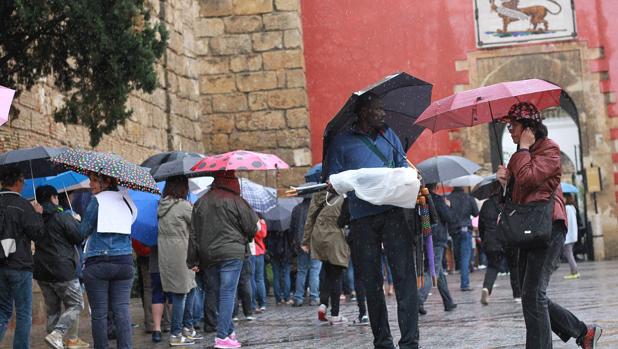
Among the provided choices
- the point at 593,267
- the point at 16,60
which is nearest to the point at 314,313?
the point at 16,60

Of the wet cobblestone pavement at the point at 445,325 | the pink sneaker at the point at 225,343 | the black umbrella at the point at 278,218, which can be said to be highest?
the black umbrella at the point at 278,218

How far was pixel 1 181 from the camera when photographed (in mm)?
7098

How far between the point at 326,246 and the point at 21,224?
376 cm

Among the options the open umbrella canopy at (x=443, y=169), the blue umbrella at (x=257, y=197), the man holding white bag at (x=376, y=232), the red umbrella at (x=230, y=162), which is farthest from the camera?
the open umbrella canopy at (x=443, y=169)

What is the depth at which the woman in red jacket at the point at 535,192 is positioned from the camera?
18.4 ft

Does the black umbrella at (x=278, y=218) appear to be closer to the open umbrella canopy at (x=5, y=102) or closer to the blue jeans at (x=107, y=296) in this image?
the blue jeans at (x=107, y=296)

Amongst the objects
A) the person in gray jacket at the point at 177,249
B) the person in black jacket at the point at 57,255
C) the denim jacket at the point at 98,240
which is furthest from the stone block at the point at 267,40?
the denim jacket at the point at 98,240

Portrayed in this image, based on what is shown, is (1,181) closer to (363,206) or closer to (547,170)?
(363,206)

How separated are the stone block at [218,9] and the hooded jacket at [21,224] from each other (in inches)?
493

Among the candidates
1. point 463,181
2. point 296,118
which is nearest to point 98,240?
point 463,181

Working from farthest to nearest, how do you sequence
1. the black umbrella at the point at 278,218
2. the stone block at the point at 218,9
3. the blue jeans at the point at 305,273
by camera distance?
the stone block at the point at 218,9 → the black umbrella at the point at 278,218 → the blue jeans at the point at 305,273

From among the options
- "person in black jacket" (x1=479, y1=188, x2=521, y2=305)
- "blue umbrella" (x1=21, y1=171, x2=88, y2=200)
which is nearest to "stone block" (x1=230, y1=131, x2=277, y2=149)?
"person in black jacket" (x1=479, y1=188, x2=521, y2=305)

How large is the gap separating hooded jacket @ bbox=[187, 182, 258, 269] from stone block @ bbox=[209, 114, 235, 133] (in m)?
11.1

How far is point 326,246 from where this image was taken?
10188 mm
